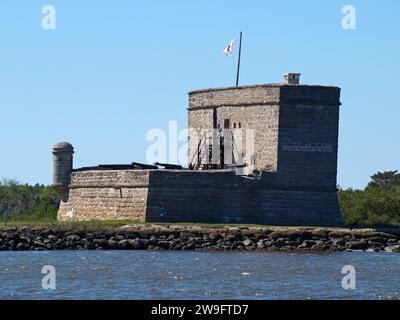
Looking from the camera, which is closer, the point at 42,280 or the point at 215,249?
the point at 42,280

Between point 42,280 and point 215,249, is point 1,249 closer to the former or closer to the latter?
point 215,249

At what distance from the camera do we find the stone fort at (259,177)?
51812mm

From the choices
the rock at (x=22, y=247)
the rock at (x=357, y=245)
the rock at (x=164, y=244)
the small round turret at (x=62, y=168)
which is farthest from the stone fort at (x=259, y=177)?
the rock at (x=22, y=247)

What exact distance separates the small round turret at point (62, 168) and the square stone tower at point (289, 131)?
744 centimetres

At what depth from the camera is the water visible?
31.1 meters

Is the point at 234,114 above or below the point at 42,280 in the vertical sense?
above

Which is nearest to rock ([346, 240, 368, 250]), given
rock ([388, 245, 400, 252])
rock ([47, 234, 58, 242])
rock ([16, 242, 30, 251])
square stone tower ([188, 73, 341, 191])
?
rock ([388, 245, 400, 252])

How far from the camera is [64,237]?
156ft

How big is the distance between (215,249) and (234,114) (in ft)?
31.6

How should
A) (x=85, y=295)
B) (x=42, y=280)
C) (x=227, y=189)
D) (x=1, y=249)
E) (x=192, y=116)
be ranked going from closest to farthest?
(x=85, y=295) → (x=42, y=280) → (x=1, y=249) → (x=227, y=189) → (x=192, y=116)

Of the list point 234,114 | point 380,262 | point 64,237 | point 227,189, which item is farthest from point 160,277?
point 234,114

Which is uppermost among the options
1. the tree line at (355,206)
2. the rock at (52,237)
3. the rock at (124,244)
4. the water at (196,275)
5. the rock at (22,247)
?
the tree line at (355,206)

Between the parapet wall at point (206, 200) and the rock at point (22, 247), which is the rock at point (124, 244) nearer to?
the rock at point (22, 247)
